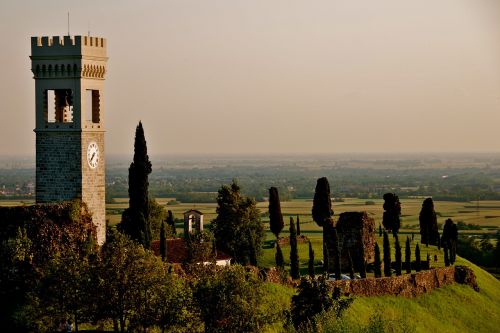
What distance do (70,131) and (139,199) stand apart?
6.78 meters

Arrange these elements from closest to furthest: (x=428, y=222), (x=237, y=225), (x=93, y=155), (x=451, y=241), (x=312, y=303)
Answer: (x=312, y=303)
(x=93, y=155)
(x=237, y=225)
(x=451, y=241)
(x=428, y=222)

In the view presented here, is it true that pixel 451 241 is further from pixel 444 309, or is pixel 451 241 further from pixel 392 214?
pixel 444 309

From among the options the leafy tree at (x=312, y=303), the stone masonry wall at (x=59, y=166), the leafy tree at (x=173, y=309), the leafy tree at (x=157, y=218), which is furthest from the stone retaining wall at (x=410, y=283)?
the leafy tree at (x=157, y=218)

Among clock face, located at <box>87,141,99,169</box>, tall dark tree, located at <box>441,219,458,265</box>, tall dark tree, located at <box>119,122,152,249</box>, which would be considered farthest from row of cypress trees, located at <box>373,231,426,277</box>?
clock face, located at <box>87,141,99,169</box>

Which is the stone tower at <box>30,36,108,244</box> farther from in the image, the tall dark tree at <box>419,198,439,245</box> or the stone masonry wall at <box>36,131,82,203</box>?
the tall dark tree at <box>419,198,439,245</box>

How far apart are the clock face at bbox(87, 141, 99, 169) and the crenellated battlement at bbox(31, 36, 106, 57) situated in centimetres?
563

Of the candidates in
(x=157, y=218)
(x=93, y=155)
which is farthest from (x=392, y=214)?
(x=93, y=155)

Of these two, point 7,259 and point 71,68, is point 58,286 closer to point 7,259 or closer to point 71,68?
point 7,259

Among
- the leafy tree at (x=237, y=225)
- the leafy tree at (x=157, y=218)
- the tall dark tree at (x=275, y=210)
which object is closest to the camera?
the leafy tree at (x=237, y=225)

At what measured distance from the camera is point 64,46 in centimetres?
6028

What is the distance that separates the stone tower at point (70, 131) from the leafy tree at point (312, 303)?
12577mm

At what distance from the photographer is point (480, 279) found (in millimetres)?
86438

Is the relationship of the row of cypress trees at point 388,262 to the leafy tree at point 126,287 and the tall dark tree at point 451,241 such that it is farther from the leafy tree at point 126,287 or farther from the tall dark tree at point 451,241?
the leafy tree at point 126,287

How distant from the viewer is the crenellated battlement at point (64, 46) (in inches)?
2373
